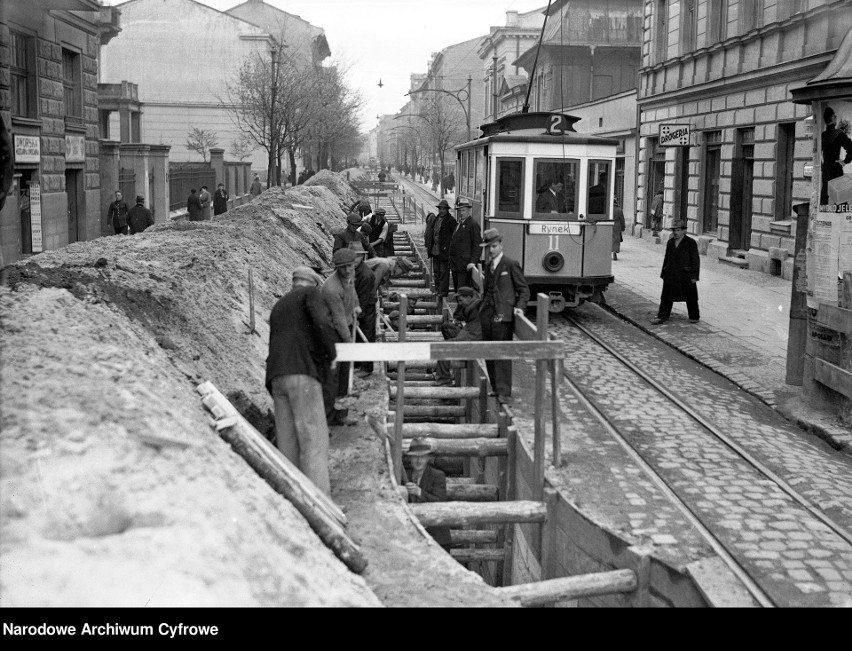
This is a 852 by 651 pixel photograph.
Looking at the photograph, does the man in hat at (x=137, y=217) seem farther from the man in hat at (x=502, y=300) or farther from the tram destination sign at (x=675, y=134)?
the man in hat at (x=502, y=300)

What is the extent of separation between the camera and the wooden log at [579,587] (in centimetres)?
634

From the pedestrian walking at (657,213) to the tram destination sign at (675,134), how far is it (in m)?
3.43

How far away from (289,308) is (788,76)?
58.4ft

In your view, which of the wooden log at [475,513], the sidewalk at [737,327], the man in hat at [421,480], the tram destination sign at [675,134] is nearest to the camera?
the wooden log at [475,513]

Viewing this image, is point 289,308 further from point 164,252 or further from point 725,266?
point 725,266

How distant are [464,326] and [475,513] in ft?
12.9

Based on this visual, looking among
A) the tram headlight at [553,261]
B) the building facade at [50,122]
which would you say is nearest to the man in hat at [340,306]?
the tram headlight at [553,261]

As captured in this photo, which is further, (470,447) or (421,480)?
(421,480)

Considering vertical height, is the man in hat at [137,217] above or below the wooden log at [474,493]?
above

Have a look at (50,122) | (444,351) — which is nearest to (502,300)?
(444,351)

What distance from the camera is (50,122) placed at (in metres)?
22.1

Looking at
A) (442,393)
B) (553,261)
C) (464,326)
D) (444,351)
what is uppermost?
(553,261)

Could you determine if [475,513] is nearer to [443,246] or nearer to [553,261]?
[553,261]
